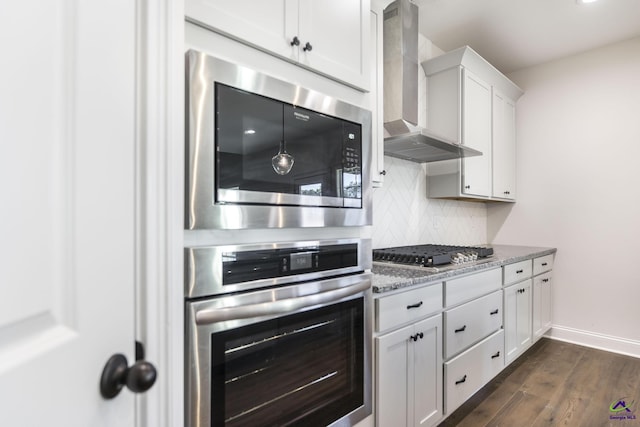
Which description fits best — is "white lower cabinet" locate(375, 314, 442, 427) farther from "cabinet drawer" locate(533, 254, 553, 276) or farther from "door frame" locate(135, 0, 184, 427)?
"cabinet drawer" locate(533, 254, 553, 276)

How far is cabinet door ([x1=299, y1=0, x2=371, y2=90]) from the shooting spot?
1.19 metres

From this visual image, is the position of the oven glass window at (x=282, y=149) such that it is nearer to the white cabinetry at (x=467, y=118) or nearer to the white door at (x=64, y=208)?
the white door at (x=64, y=208)

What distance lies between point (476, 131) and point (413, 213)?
0.93 m

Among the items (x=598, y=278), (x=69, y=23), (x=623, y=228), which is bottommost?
(x=598, y=278)

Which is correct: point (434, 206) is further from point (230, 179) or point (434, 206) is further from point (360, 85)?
point (230, 179)

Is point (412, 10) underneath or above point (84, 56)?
above

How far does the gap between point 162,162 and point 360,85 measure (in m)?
0.92

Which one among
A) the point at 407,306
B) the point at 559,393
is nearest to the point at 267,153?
the point at 407,306

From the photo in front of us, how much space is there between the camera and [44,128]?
1.36ft

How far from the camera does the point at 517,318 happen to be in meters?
2.73

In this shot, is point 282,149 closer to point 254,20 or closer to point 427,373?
point 254,20

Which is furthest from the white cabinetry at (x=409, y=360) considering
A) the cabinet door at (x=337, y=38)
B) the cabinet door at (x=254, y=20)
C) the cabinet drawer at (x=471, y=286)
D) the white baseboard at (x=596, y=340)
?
the white baseboard at (x=596, y=340)

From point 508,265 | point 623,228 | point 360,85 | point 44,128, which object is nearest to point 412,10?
point 360,85

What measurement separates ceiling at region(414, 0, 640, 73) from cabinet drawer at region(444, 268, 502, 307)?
6.38ft
